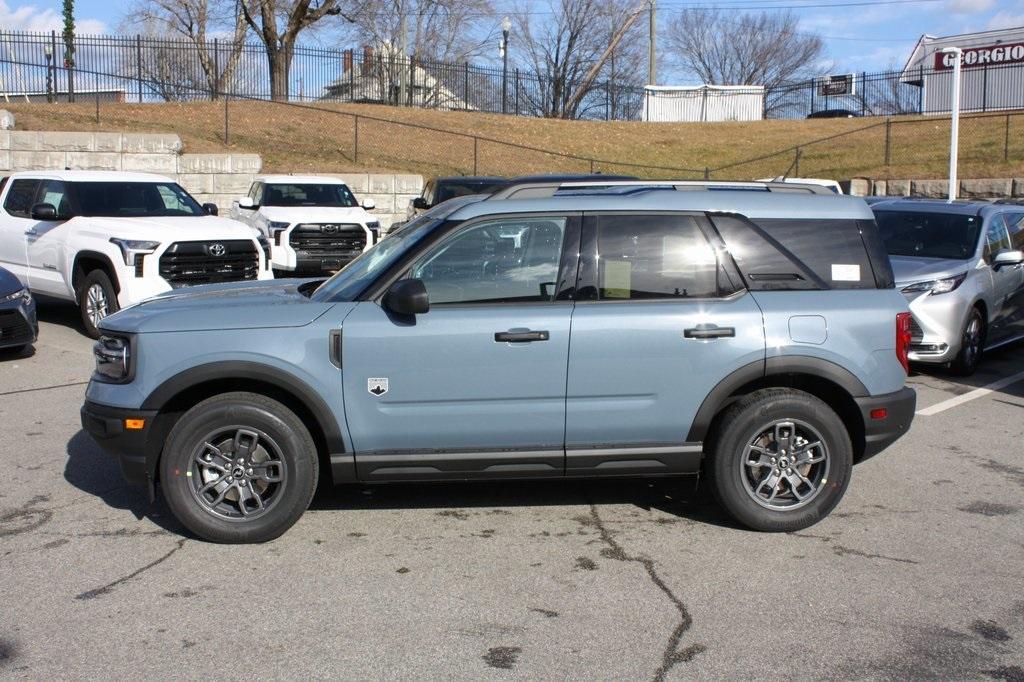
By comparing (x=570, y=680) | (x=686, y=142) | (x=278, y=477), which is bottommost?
(x=570, y=680)

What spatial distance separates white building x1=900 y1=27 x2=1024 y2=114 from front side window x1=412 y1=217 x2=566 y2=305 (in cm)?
3811

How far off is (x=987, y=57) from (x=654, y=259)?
138ft

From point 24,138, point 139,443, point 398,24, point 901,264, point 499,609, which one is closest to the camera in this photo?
point 499,609

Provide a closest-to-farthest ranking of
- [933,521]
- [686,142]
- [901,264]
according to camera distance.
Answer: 1. [933,521]
2. [901,264]
3. [686,142]

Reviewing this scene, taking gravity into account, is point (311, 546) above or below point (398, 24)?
below

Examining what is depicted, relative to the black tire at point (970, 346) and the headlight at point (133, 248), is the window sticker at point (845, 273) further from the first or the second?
the headlight at point (133, 248)

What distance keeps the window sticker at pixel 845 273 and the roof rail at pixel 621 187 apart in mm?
497

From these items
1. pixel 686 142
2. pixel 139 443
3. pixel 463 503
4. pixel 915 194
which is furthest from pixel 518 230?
pixel 686 142

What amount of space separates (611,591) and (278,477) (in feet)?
6.05

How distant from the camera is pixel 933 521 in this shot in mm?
6062

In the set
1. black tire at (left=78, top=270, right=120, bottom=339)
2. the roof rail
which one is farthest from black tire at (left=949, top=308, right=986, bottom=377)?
black tire at (left=78, top=270, right=120, bottom=339)

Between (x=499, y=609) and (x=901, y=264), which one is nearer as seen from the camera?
(x=499, y=609)

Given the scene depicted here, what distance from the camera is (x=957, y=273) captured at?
1056 cm

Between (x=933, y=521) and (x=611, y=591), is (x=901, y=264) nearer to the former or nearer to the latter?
(x=933, y=521)
